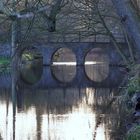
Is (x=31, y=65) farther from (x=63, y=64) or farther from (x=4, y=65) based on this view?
(x=4, y=65)

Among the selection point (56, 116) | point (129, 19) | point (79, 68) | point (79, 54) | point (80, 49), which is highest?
point (129, 19)

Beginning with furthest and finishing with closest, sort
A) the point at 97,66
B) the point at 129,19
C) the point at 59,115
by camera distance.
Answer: the point at 97,66 → the point at 59,115 → the point at 129,19

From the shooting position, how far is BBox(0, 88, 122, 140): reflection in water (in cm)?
1864

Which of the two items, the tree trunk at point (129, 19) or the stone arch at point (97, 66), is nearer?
the tree trunk at point (129, 19)

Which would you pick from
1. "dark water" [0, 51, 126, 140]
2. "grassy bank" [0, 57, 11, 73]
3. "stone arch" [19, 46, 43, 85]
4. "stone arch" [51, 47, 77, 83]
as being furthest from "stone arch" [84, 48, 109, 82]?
"dark water" [0, 51, 126, 140]

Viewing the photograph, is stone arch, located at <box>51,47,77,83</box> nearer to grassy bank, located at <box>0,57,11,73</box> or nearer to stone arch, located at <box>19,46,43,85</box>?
stone arch, located at <box>19,46,43,85</box>

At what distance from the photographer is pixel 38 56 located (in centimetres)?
5869

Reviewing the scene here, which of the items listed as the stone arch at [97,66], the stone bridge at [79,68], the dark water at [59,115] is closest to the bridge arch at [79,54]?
the stone bridge at [79,68]

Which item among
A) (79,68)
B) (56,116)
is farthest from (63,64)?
(56,116)

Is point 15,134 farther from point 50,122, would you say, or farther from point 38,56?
point 38,56

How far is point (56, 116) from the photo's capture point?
22.9 metres

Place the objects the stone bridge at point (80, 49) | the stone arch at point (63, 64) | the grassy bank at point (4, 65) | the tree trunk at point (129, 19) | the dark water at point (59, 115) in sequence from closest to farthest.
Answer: the tree trunk at point (129, 19) → the grassy bank at point (4, 65) → the dark water at point (59, 115) → the stone arch at point (63, 64) → the stone bridge at point (80, 49)

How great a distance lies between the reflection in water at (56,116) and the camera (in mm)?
18641

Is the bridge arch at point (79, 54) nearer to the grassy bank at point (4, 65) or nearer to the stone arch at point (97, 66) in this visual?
the stone arch at point (97, 66)
